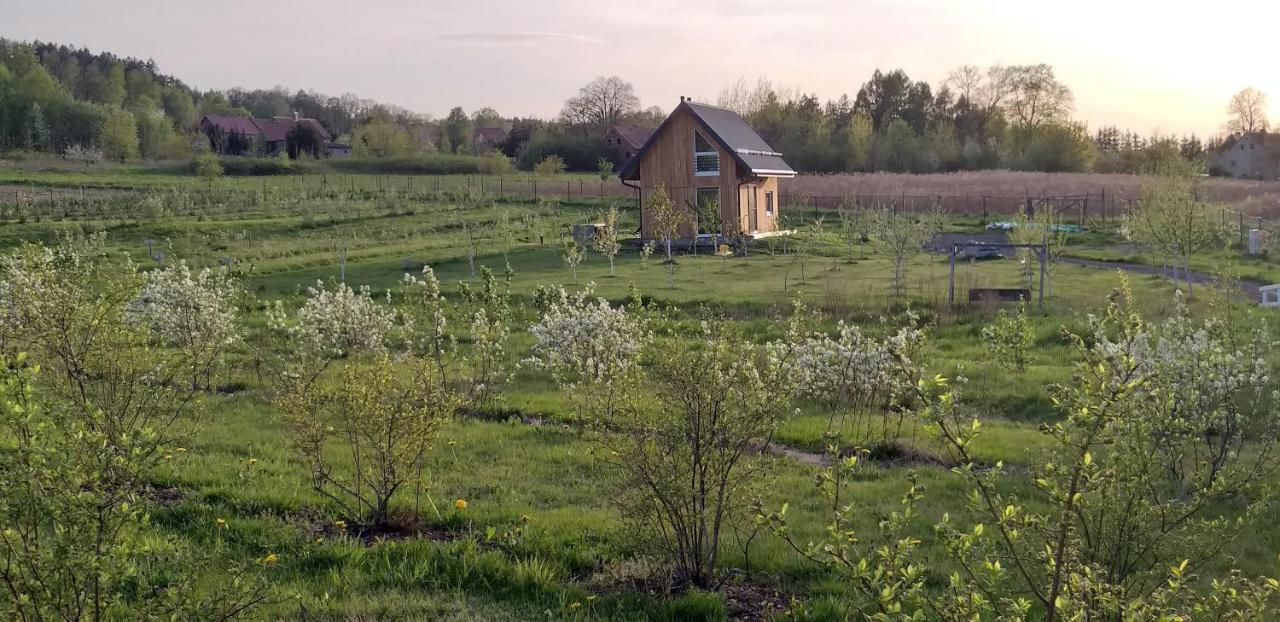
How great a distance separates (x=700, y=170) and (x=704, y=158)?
48 centimetres

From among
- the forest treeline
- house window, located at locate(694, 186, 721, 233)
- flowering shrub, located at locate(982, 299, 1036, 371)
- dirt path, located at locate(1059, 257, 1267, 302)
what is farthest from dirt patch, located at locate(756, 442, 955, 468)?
the forest treeline

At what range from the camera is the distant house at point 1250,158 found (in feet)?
243

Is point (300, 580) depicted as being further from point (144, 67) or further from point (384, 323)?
point (144, 67)

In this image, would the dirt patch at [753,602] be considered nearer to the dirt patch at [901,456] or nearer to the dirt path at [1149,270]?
the dirt patch at [901,456]

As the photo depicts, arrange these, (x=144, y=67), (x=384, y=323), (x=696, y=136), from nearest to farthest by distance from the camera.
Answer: (x=384, y=323), (x=696, y=136), (x=144, y=67)

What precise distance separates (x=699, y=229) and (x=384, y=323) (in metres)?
23.3

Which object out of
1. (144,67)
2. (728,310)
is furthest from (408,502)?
(144,67)

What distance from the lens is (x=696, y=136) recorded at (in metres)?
35.0

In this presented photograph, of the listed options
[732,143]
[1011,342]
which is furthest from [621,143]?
[1011,342]

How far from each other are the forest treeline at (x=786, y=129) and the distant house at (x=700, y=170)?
34.7 meters

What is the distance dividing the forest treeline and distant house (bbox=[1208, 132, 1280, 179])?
271 cm

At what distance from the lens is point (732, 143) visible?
3462 cm

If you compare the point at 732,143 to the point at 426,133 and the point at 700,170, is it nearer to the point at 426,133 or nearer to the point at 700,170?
the point at 700,170

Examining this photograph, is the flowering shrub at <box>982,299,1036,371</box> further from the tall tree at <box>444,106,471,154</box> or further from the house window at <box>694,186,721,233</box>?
the tall tree at <box>444,106,471,154</box>
